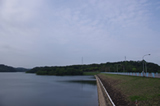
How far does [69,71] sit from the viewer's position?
142 m

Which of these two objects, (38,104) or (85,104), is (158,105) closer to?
(85,104)

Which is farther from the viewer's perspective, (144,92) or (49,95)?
(49,95)

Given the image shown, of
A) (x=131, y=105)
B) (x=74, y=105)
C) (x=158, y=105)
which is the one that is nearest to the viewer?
(x=158, y=105)

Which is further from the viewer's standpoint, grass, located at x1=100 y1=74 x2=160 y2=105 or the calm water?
the calm water

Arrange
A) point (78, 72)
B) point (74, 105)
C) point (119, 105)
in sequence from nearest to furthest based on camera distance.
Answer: point (119, 105) → point (74, 105) → point (78, 72)

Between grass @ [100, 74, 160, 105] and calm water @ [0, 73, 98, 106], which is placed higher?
grass @ [100, 74, 160, 105]

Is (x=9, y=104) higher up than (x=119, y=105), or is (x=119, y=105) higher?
(x=119, y=105)

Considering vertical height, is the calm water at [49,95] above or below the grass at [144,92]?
below

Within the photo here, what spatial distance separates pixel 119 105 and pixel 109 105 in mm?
956

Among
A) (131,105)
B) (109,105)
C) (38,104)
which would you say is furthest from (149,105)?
(38,104)

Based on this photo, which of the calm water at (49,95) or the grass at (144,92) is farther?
the calm water at (49,95)

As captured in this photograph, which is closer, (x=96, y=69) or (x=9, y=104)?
(x=9, y=104)

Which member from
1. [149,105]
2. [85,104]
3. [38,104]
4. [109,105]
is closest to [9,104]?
[38,104]

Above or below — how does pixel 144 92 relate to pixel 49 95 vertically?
above
